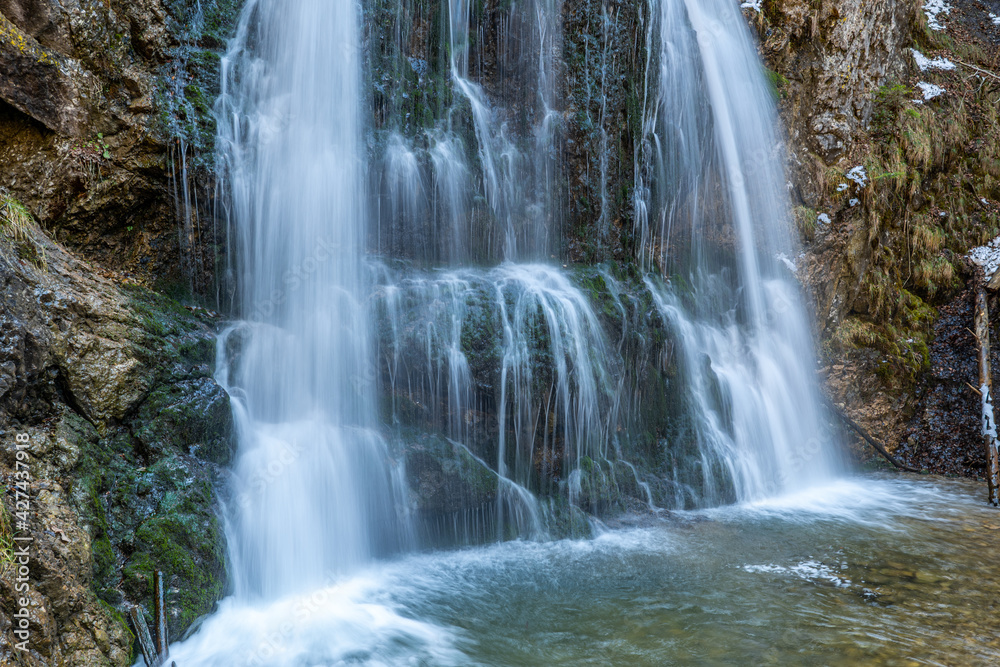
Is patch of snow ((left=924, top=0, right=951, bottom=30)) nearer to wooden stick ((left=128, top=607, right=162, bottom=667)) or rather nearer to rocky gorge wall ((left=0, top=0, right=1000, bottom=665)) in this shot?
rocky gorge wall ((left=0, top=0, right=1000, bottom=665))

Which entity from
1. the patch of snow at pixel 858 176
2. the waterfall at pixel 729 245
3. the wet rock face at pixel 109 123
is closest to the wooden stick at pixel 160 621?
the wet rock face at pixel 109 123

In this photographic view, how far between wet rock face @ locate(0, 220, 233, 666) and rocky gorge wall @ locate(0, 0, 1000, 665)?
0.02 m

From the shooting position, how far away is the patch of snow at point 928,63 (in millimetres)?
10930

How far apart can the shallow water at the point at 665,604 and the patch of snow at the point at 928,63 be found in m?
Answer: 7.92

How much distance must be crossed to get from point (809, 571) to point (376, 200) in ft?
20.3

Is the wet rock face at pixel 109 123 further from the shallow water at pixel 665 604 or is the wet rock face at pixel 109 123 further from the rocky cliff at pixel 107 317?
the shallow water at pixel 665 604

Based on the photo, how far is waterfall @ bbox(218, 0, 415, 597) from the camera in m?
5.67

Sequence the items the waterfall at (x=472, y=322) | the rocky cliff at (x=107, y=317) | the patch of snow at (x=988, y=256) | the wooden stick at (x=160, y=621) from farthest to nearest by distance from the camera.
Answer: the patch of snow at (x=988, y=256) → the waterfall at (x=472, y=322) → the wooden stick at (x=160, y=621) → the rocky cliff at (x=107, y=317)

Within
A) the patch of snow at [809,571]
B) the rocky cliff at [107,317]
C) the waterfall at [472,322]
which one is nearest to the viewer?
the rocky cliff at [107,317]

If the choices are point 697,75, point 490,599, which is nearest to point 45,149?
point 490,599

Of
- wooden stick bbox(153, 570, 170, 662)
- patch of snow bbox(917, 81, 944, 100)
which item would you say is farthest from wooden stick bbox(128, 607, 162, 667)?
patch of snow bbox(917, 81, 944, 100)

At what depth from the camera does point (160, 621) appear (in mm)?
4184

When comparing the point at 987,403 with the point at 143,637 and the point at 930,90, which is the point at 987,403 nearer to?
the point at 930,90

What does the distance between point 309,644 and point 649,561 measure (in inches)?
125
